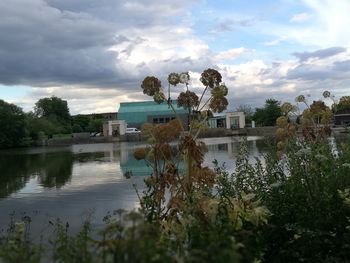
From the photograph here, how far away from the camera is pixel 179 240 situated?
3695mm

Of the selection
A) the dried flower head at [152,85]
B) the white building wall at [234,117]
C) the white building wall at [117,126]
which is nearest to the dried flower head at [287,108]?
the dried flower head at [152,85]

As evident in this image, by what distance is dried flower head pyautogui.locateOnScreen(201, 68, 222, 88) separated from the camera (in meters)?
6.32

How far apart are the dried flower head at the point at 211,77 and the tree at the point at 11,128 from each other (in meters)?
94.0

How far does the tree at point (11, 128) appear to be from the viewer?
95.8m

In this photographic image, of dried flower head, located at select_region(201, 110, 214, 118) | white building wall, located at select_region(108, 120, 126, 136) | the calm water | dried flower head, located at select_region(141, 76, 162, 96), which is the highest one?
white building wall, located at select_region(108, 120, 126, 136)

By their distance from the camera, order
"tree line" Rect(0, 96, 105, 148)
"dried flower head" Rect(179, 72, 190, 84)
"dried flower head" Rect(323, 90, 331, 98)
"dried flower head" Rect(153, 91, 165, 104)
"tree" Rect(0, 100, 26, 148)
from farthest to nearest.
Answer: "tree line" Rect(0, 96, 105, 148) → "tree" Rect(0, 100, 26, 148) → "dried flower head" Rect(323, 90, 331, 98) → "dried flower head" Rect(153, 91, 165, 104) → "dried flower head" Rect(179, 72, 190, 84)

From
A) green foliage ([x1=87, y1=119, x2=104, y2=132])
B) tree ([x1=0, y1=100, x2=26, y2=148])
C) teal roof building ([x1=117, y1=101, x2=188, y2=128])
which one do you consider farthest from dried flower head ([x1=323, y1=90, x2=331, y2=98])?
green foliage ([x1=87, y1=119, x2=104, y2=132])

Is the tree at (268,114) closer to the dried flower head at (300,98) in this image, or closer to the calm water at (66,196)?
the calm water at (66,196)

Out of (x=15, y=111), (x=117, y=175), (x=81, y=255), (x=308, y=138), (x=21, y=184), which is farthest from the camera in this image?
(x=15, y=111)

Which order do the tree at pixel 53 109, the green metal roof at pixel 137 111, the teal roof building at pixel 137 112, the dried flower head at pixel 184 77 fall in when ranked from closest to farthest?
the dried flower head at pixel 184 77, the teal roof building at pixel 137 112, the green metal roof at pixel 137 111, the tree at pixel 53 109

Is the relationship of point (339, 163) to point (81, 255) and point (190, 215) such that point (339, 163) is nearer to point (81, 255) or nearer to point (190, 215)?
point (190, 215)

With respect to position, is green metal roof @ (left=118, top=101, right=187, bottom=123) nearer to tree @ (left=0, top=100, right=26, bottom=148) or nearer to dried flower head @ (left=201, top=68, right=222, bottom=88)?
tree @ (left=0, top=100, right=26, bottom=148)

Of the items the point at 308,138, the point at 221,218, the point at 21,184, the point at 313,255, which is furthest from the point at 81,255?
the point at 21,184

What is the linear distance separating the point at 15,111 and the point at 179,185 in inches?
4089
